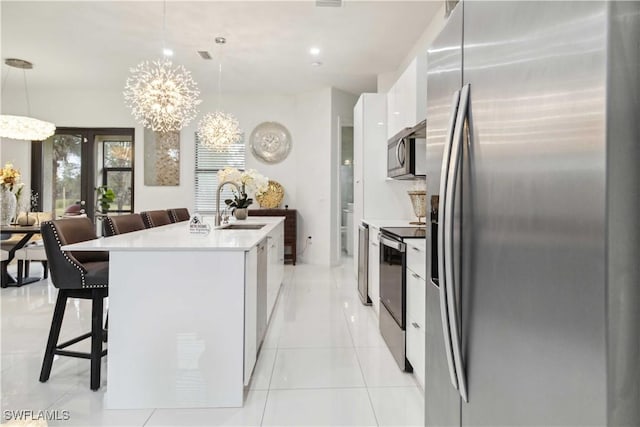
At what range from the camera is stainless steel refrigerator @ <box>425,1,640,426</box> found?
57cm

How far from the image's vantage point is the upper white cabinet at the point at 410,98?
9.46ft

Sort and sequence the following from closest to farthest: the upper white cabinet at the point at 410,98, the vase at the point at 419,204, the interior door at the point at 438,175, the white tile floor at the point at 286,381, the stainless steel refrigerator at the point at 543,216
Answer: the stainless steel refrigerator at the point at 543,216 → the interior door at the point at 438,175 → the white tile floor at the point at 286,381 → the upper white cabinet at the point at 410,98 → the vase at the point at 419,204

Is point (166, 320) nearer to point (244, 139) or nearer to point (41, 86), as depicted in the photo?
point (244, 139)

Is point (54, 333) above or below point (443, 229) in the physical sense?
below

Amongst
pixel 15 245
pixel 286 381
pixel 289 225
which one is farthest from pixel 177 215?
pixel 286 381

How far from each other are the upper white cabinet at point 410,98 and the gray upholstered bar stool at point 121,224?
2.40 metres

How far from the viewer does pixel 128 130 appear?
265 inches

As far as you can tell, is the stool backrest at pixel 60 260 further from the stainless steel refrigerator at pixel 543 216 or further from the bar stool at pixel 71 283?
the stainless steel refrigerator at pixel 543 216

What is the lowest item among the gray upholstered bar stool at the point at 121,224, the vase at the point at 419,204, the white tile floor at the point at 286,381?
the white tile floor at the point at 286,381

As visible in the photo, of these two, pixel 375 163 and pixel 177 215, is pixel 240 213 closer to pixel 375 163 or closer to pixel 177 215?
pixel 177 215

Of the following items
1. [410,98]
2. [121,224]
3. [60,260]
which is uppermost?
[410,98]

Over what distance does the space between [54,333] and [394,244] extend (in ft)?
7.09

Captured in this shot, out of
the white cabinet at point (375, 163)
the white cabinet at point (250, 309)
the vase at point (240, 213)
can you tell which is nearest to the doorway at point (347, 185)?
the white cabinet at point (375, 163)

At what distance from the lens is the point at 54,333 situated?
85.4 inches
